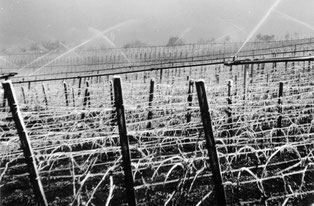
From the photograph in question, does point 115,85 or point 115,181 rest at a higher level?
point 115,85

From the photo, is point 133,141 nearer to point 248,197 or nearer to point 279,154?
point 279,154

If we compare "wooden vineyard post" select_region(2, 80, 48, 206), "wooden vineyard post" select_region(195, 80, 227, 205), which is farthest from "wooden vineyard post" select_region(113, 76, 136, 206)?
"wooden vineyard post" select_region(2, 80, 48, 206)

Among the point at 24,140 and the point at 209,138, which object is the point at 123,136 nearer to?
the point at 209,138

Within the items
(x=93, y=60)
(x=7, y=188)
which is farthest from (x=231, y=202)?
(x=93, y=60)

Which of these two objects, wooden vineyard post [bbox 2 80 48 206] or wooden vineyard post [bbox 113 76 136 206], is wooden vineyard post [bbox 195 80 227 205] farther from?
wooden vineyard post [bbox 2 80 48 206]

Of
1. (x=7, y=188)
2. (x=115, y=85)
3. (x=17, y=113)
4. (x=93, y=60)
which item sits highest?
(x=93, y=60)

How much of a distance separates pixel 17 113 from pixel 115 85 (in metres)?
0.81

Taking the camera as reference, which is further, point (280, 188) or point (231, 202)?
point (280, 188)

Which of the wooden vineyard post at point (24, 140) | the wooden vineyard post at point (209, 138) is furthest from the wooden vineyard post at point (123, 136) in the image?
the wooden vineyard post at point (24, 140)

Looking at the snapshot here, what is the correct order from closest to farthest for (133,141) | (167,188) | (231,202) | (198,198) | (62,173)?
(231,202), (198,198), (167,188), (62,173), (133,141)

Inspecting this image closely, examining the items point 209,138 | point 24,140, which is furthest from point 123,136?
point 24,140

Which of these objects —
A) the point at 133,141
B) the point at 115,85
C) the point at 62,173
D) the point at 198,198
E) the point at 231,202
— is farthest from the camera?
the point at 133,141

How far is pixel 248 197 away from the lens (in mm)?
3184

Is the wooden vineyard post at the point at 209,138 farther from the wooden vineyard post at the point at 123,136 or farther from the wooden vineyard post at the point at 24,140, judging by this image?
the wooden vineyard post at the point at 24,140
